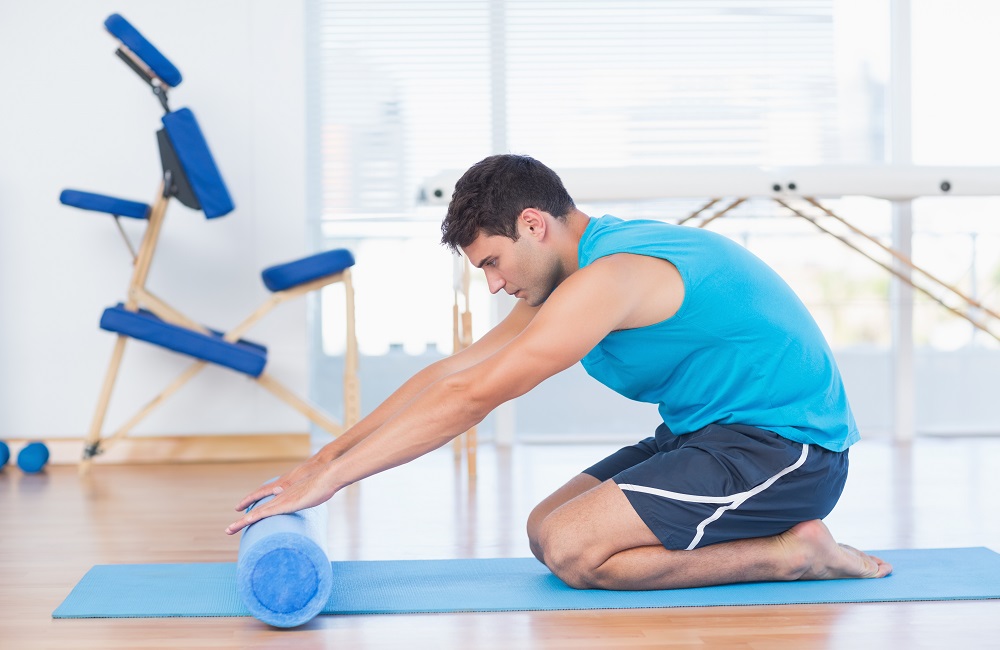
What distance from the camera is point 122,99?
396 cm

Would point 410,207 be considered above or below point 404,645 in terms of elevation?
above

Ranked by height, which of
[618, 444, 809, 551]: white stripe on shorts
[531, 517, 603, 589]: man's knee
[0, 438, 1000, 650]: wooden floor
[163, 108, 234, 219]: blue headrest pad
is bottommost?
[0, 438, 1000, 650]: wooden floor

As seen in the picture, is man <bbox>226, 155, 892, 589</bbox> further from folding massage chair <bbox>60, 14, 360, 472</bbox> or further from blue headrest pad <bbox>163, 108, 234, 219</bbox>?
blue headrest pad <bbox>163, 108, 234, 219</bbox>

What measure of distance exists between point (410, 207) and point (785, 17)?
173cm

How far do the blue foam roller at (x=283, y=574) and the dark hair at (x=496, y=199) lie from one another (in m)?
0.57

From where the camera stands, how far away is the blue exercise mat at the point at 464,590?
1.81 m

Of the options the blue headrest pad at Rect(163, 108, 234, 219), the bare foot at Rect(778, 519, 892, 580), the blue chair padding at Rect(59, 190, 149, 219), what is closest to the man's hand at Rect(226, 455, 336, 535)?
the bare foot at Rect(778, 519, 892, 580)

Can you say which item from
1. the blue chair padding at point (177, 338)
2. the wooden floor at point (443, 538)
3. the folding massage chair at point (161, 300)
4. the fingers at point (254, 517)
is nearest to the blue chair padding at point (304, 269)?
the folding massage chair at point (161, 300)

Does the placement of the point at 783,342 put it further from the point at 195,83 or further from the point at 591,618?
the point at 195,83

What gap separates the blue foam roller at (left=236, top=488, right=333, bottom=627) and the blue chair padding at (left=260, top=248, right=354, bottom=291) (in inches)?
75.9

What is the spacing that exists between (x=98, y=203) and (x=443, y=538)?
1.83 meters

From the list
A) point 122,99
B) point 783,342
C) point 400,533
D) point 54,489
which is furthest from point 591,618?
point 122,99

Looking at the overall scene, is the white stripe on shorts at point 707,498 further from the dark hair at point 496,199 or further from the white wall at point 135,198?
the white wall at point 135,198

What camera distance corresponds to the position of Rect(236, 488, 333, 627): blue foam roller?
165 centimetres
